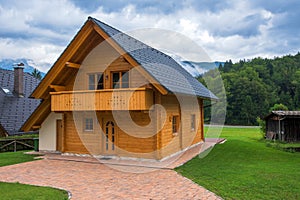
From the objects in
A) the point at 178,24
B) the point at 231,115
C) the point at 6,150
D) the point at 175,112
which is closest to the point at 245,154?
the point at 175,112

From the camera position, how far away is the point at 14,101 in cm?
2047

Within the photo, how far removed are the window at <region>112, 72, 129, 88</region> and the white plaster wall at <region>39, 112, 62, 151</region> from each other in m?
3.99

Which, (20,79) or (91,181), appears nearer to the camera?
(91,181)

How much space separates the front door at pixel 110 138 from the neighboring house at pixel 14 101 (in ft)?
28.1

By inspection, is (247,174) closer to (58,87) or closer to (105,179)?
(105,179)

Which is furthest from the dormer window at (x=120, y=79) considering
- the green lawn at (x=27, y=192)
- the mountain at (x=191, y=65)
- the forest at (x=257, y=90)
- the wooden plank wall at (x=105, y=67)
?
the forest at (x=257, y=90)

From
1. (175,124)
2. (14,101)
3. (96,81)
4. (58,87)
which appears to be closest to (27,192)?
(96,81)

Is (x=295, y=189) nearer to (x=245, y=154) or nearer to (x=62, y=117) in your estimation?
(x=245, y=154)

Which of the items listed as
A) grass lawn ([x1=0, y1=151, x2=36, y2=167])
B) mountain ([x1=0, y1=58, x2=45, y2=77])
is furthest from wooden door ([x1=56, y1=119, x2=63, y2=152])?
mountain ([x1=0, y1=58, x2=45, y2=77])

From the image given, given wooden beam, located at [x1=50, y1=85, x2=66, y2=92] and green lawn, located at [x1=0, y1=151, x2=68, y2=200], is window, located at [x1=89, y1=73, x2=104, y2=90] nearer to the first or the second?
wooden beam, located at [x1=50, y1=85, x2=66, y2=92]

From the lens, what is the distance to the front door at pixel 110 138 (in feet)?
41.7

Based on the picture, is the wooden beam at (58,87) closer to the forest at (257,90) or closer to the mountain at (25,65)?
the mountain at (25,65)

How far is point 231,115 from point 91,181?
47.1 meters

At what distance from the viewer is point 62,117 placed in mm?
14000
